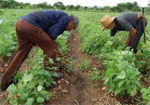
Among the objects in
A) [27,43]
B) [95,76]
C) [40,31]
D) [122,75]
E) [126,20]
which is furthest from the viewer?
[126,20]

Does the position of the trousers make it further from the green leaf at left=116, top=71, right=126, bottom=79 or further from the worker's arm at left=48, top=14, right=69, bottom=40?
the green leaf at left=116, top=71, right=126, bottom=79

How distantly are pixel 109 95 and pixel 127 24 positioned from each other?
5.45ft

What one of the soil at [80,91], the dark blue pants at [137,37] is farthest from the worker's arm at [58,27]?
the dark blue pants at [137,37]

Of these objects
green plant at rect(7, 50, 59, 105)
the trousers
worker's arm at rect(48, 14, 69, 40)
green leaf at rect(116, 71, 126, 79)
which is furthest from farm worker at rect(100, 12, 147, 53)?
green plant at rect(7, 50, 59, 105)

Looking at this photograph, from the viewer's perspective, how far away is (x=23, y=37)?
3.70 metres

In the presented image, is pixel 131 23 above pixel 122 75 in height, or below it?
above

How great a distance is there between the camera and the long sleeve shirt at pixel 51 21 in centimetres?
352

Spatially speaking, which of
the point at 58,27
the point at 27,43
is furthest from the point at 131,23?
the point at 27,43

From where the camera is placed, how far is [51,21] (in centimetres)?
364

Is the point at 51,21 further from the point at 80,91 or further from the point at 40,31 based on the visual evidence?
the point at 80,91

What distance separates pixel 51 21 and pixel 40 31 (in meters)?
0.28

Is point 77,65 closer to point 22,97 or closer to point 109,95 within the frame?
point 109,95

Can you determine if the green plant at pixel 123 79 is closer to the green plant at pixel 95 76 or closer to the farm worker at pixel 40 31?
the green plant at pixel 95 76

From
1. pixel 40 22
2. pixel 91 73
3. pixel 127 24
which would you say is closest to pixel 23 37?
pixel 40 22
